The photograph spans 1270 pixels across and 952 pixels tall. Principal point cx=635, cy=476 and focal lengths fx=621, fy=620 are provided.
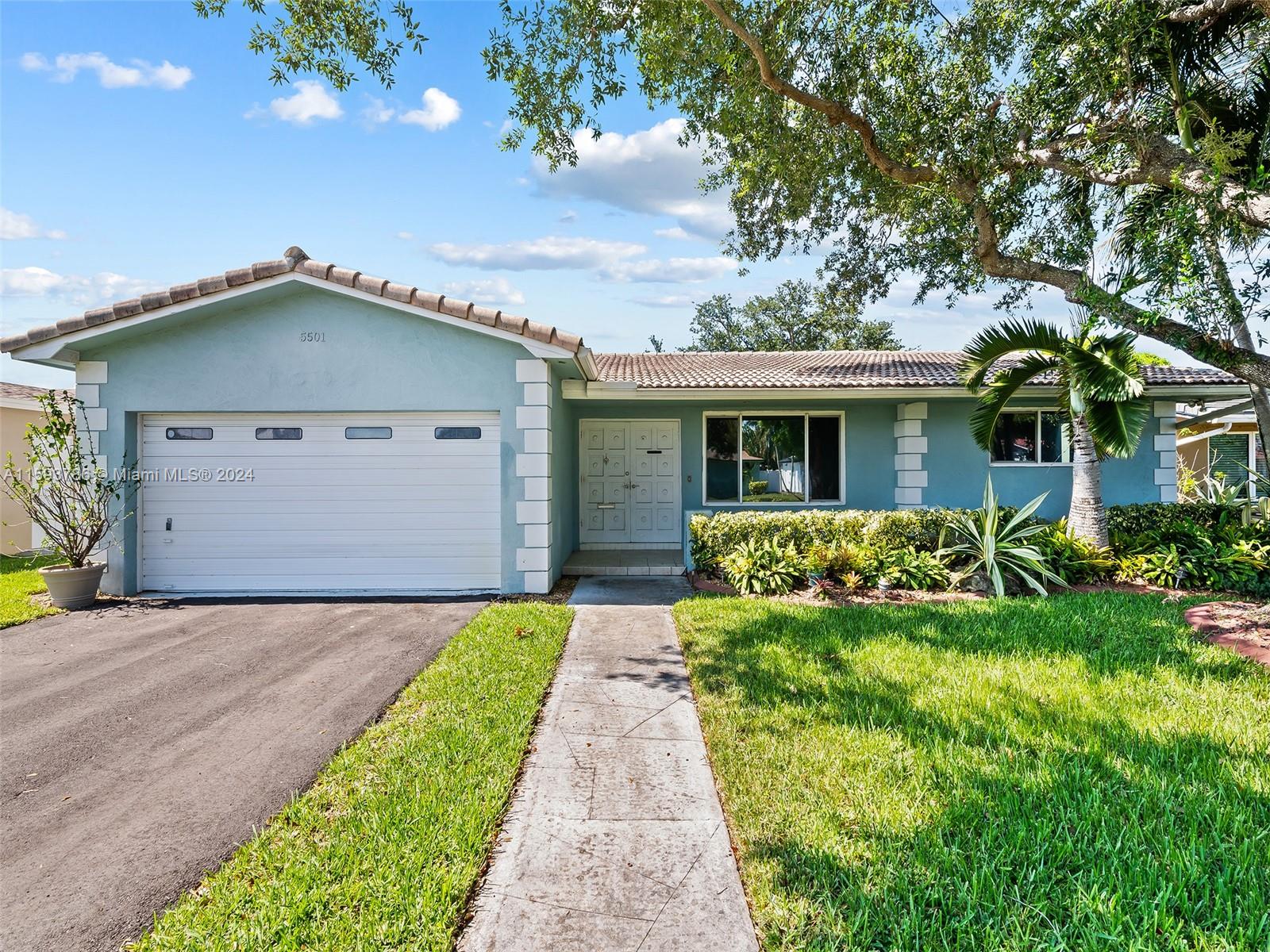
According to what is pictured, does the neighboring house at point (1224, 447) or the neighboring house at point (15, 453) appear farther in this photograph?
the neighboring house at point (1224, 447)

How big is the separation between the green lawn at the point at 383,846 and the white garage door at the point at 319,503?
4.08 meters

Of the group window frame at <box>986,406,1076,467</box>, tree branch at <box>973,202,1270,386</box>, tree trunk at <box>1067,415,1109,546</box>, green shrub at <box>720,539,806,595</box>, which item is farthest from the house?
window frame at <box>986,406,1076,467</box>

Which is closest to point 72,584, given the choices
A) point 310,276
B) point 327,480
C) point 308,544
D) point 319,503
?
point 308,544

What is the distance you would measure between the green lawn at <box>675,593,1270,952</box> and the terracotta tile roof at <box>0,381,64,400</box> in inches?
623

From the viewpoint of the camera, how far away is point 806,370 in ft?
38.1

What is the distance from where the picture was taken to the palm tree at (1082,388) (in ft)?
25.8

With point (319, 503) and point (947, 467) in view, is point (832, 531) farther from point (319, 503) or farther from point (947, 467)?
point (319, 503)

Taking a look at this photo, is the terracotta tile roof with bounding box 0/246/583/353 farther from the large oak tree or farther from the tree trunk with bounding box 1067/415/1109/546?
the tree trunk with bounding box 1067/415/1109/546

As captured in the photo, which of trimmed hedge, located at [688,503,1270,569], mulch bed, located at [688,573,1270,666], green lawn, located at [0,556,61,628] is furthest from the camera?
trimmed hedge, located at [688,503,1270,569]

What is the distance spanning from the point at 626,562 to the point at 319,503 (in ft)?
15.5

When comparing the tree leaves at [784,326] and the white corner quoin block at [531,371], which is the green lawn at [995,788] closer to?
the white corner quoin block at [531,371]

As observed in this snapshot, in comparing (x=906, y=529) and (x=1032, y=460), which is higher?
(x=1032, y=460)

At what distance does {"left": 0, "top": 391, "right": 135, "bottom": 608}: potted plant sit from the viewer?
25.4 ft

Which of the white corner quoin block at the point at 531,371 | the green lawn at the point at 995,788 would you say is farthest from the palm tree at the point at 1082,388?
the white corner quoin block at the point at 531,371
